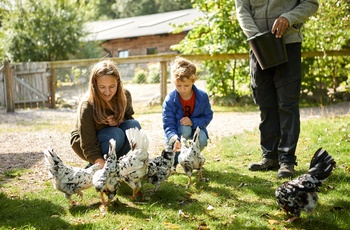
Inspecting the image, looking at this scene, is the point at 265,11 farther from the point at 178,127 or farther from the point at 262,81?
the point at 178,127

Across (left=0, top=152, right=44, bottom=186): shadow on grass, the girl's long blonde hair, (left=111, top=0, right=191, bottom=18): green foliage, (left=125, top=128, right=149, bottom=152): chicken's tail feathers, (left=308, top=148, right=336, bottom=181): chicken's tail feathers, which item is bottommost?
(left=0, top=152, right=44, bottom=186): shadow on grass

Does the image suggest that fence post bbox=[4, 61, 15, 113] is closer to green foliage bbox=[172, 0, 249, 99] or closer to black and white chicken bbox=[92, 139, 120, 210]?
green foliage bbox=[172, 0, 249, 99]

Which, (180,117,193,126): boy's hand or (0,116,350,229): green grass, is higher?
(180,117,193,126): boy's hand

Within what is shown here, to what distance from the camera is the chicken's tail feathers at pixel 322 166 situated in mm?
3238

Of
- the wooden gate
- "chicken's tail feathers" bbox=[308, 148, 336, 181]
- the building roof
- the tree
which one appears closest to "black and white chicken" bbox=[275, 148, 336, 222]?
"chicken's tail feathers" bbox=[308, 148, 336, 181]

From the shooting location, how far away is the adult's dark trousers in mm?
4379

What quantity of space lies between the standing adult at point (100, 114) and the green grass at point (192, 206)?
1.47 feet

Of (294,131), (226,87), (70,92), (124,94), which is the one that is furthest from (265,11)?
(70,92)

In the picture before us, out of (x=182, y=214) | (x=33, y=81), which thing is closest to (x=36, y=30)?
(x=33, y=81)

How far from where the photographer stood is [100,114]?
423 centimetres

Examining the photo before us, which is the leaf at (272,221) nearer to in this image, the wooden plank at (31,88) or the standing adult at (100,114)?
the standing adult at (100,114)

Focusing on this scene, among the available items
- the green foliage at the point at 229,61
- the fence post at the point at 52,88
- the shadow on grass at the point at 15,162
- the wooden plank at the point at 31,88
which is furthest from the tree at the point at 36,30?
the shadow on grass at the point at 15,162

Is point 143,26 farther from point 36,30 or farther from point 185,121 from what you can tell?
point 185,121

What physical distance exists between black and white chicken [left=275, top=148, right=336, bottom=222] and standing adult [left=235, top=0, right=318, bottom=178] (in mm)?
1103
